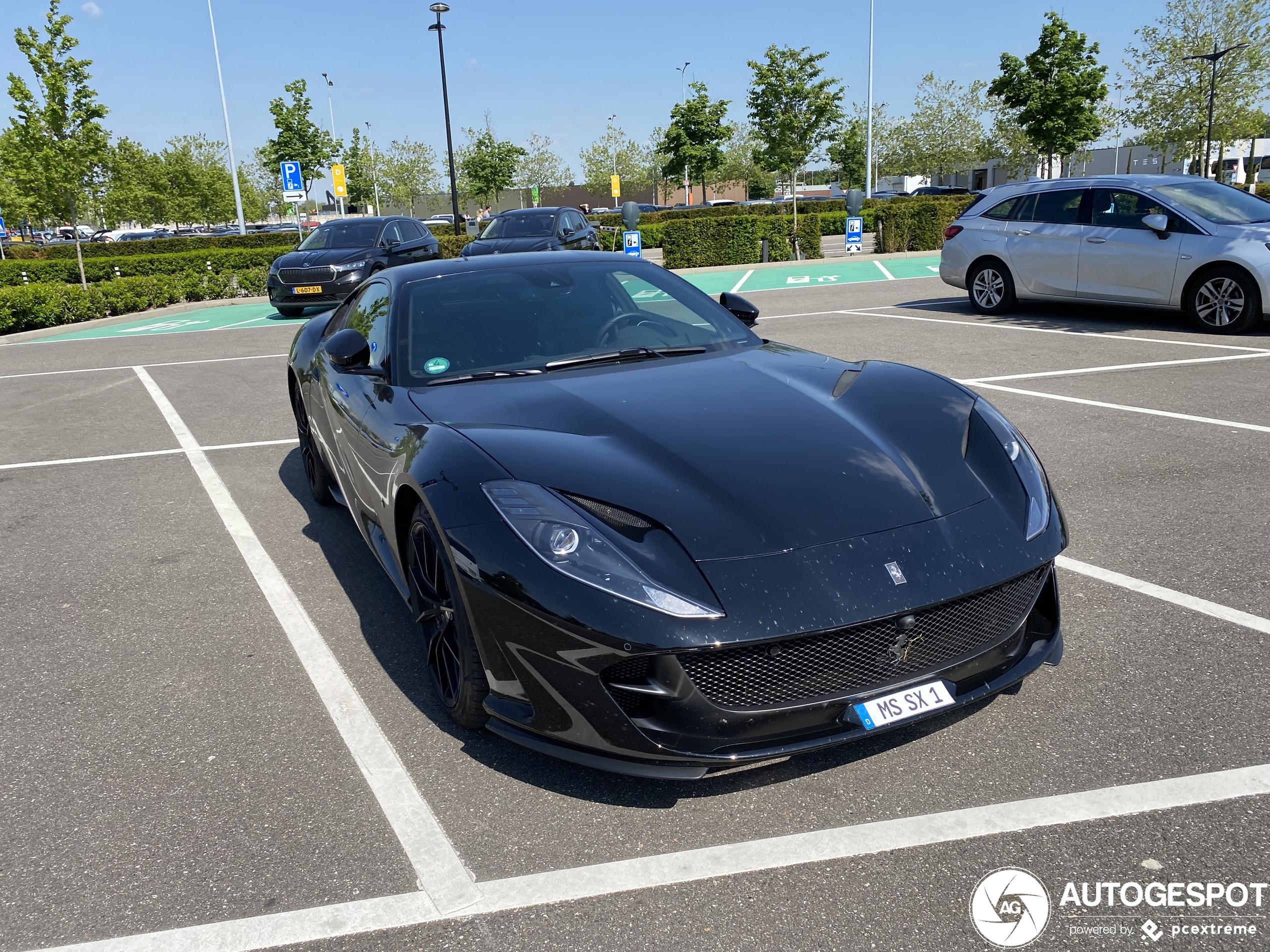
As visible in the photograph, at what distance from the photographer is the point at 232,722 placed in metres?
3.29

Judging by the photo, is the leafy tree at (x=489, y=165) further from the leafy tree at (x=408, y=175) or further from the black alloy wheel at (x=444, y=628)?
the black alloy wheel at (x=444, y=628)

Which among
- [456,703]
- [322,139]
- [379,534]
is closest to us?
[456,703]

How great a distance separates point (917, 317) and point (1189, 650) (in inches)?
385

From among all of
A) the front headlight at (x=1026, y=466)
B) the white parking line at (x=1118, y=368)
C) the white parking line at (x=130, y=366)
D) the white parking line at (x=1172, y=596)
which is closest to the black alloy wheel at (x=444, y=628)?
the front headlight at (x=1026, y=466)

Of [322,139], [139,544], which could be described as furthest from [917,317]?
[322,139]

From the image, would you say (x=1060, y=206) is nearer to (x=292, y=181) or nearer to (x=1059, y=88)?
(x=292, y=181)

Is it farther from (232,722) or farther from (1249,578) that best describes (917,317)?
(232,722)

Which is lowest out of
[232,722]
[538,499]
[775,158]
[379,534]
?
[232,722]

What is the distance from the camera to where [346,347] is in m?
3.98

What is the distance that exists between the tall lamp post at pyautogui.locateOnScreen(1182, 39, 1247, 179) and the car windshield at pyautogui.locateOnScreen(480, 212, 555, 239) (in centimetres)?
3364

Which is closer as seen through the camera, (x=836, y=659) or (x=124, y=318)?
(x=836, y=659)

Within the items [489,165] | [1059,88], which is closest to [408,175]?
[489,165]

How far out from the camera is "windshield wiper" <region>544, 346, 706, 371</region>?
12.8 feet

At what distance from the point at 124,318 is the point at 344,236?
4.63 metres
